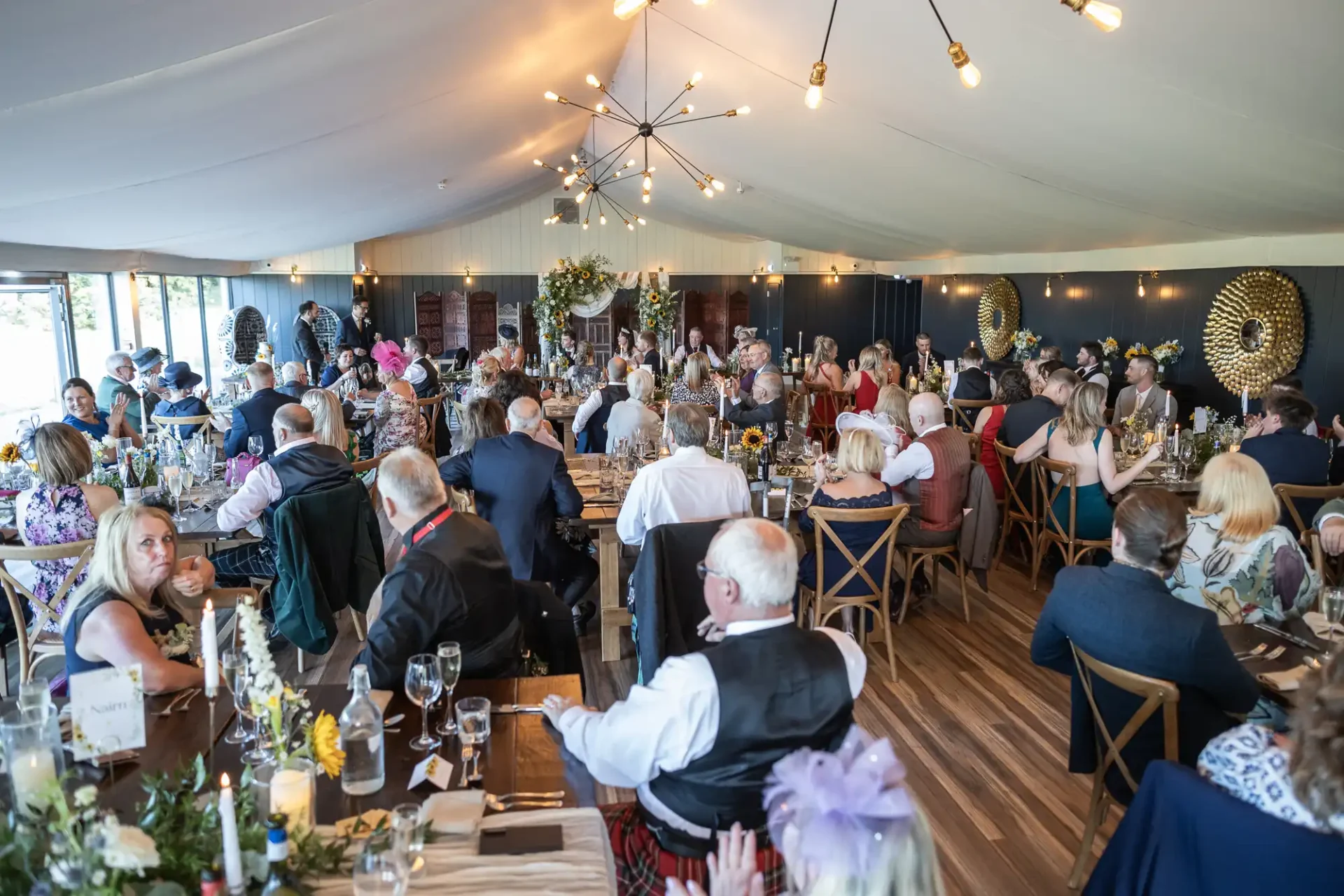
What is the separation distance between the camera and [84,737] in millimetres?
1982

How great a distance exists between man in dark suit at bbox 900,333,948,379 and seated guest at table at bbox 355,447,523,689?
30.3 feet

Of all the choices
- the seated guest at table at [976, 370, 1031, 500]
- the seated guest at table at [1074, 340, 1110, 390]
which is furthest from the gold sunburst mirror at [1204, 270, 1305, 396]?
the seated guest at table at [976, 370, 1031, 500]

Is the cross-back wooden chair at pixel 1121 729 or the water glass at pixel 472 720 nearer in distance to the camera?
the water glass at pixel 472 720

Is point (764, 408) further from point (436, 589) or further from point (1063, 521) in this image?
point (436, 589)

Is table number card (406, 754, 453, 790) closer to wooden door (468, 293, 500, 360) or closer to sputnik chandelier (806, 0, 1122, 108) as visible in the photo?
sputnik chandelier (806, 0, 1122, 108)

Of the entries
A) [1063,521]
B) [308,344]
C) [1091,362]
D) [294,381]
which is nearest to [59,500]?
[294,381]

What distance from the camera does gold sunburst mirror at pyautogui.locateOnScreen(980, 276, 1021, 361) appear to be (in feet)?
37.7

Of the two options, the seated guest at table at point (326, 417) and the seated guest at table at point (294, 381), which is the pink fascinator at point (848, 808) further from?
the seated guest at table at point (294, 381)

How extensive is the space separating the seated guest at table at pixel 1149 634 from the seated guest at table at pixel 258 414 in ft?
16.7

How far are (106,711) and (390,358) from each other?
9.18m

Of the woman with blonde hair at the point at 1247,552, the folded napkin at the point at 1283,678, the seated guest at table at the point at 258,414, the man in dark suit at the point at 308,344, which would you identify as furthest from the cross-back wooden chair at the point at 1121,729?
the man in dark suit at the point at 308,344

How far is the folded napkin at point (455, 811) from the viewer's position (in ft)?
5.96

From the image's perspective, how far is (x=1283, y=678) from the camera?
2.57 m

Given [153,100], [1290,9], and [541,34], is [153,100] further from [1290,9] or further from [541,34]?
[1290,9]
